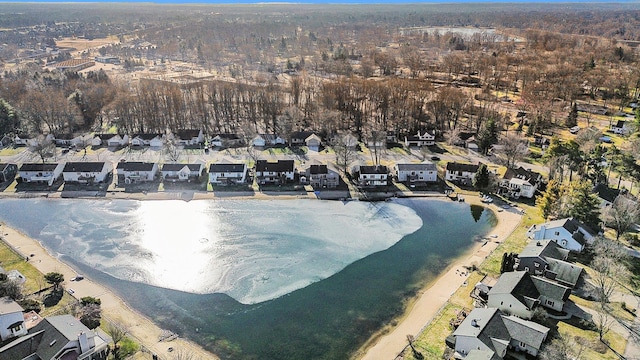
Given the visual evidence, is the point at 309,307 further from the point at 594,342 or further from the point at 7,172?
the point at 7,172

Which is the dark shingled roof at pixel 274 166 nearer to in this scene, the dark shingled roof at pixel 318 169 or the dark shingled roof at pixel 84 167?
the dark shingled roof at pixel 318 169

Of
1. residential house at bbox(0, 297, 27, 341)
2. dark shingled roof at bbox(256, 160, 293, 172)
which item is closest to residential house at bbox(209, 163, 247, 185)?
dark shingled roof at bbox(256, 160, 293, 172)

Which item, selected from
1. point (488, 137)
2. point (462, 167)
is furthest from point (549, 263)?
point (488, 137)

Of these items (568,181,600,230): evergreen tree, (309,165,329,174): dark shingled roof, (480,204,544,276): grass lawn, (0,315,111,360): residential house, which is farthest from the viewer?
(309,165,329,174): dark shingled roof

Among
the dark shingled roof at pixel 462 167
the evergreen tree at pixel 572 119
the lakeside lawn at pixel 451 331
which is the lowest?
the lakeside lawn at pixel 451 331

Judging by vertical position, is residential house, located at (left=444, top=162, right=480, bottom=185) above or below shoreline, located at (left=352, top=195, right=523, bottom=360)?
above

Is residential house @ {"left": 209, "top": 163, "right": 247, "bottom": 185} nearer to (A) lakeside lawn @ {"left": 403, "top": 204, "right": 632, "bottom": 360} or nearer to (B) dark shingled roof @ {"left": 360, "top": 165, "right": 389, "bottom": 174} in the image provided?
(B) dark shingled roof @ {"left": 360, "top": 165, "right": 389, "bottom": 174}

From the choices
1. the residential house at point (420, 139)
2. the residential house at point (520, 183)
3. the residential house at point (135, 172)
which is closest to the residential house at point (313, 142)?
the residential house at point (420, 139)
